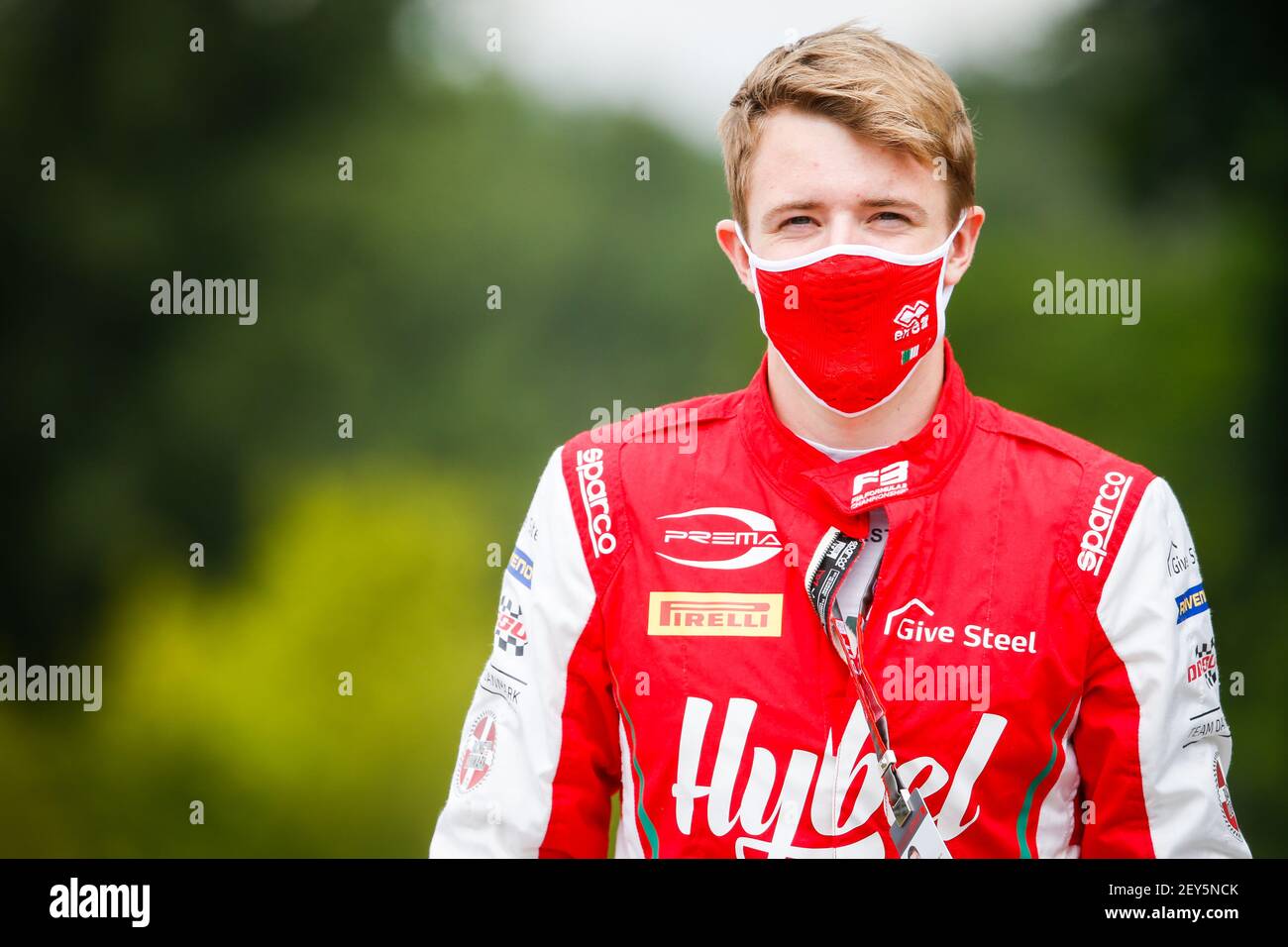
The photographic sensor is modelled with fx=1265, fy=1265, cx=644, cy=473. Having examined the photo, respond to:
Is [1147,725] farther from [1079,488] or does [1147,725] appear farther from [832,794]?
[832,794]

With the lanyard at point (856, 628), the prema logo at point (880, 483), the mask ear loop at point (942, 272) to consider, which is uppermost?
the mask ear loop at point (942, 272)

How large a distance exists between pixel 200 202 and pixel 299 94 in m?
1.61

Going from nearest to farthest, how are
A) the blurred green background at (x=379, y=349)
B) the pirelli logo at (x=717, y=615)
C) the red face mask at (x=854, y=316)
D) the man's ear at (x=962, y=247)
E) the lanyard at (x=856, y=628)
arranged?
the lanyard at (x=856, y=628), the pirelli logo at (x=717, y=615), the red face mask at (x=854, y=316), the man's ear at (x=962, y=247), the blurred green background at (x=379, y=349)

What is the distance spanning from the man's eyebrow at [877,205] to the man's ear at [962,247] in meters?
0.14

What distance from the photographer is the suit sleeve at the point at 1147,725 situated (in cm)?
215

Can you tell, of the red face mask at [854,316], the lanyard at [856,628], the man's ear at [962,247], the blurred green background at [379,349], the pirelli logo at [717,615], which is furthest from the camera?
the blurred green background at [379,349]

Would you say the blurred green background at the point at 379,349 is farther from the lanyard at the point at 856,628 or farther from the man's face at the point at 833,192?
the lanyard at the point at 856,628

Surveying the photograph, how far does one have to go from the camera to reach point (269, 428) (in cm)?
1166

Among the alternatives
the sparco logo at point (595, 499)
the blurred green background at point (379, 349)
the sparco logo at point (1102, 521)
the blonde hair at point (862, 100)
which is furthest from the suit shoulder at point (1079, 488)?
the blurred green background at point (379, 349)

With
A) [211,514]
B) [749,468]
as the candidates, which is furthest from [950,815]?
[211,514]

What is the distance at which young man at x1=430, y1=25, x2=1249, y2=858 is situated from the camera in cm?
216

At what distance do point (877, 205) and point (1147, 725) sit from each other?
3.38 feet

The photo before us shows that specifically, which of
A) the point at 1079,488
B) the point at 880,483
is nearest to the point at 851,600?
the point at 880,483

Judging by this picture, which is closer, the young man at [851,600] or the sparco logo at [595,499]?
the young man at [851,600]
